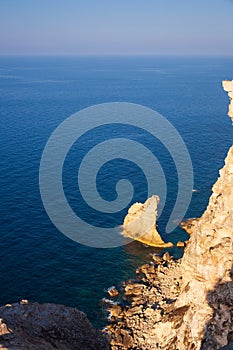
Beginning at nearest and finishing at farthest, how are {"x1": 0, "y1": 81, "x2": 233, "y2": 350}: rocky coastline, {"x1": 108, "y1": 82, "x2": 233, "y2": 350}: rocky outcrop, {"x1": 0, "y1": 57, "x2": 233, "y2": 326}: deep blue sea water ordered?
{"x1": 0, "y1": 81, "x2": 233, "y2": 350}: rocky coastline
{"x1": 108, "y1": 82, "x2": 233, "y2": 350}: rocky outcrop
{"x1": 0, "y1": 57, "x2": 233, "y2": 326}: deep blue sea water

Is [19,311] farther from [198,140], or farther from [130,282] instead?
[198,140]

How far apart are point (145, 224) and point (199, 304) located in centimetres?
3500

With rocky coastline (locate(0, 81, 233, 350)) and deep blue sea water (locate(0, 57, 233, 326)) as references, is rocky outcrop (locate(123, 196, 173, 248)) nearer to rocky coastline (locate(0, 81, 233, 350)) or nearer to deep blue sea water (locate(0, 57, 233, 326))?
deep blue sea water (locate(0, 57, 233, 326))

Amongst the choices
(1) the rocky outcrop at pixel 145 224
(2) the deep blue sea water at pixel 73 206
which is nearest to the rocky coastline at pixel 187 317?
(2) the deep blue sea water at pixel 73 206

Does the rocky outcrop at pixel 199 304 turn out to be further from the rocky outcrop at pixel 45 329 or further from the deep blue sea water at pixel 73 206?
the rocky outcrop at pixel 45 329

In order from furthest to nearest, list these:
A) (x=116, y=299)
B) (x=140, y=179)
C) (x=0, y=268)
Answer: (x=140, y=179) < (x=0, y=268) < (x=116, y=299)

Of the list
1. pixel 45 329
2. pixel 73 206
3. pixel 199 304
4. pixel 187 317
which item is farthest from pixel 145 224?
pixel 45 329

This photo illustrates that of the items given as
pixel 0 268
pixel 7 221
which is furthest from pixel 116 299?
pixel 7 221

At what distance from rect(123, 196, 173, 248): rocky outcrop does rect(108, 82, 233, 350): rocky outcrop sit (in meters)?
16.2

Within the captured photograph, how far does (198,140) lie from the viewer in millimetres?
130875

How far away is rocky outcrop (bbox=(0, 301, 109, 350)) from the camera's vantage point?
32156 millimetres

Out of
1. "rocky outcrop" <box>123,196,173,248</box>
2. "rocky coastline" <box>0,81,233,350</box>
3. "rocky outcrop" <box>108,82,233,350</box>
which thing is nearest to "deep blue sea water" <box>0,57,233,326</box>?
"rocky outcrop" <box>123,196,173,248</box>

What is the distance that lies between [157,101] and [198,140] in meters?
69.6

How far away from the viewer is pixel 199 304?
37.3 metres
